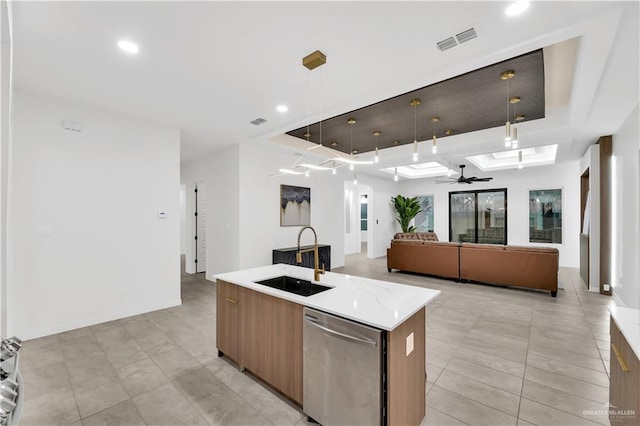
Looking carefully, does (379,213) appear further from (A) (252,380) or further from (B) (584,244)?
(A) (252,380)

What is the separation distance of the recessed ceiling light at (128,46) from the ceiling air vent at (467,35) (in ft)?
9.00

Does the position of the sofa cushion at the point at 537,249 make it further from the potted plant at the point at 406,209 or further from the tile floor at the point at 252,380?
the potted plant at the point at 406,209

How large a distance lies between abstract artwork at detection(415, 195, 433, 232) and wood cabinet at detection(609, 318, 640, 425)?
897 centimetres

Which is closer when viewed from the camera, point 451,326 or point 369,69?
point 369,69

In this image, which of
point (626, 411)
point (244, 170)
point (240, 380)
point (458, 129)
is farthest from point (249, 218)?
point (626, 411)

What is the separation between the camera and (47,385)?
2357 millimetres

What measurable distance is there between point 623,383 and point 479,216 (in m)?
8.62

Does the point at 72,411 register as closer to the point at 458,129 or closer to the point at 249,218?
the point at 249,218

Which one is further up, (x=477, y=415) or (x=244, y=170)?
(x=244, y=170)

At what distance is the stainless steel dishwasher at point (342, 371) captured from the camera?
1558 mm

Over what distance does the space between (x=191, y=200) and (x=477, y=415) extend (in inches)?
278

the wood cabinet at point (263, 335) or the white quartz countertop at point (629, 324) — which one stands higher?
the white quartz countertop at point (629, 324)

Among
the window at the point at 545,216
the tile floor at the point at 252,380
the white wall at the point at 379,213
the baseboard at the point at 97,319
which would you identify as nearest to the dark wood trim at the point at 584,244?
the window at the point at 545,216

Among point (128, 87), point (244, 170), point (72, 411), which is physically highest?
point (128, 87)
